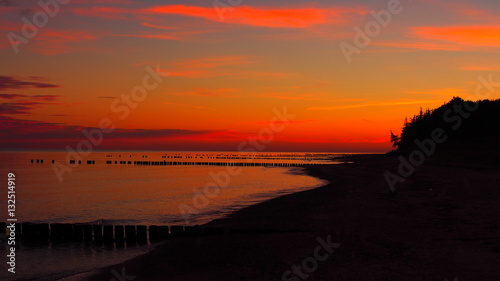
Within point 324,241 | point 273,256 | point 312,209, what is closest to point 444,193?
point 312,209

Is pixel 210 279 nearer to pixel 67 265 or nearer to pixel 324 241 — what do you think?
pixel 324 241

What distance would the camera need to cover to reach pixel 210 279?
39.3ft

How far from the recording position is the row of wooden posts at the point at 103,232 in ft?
64.6

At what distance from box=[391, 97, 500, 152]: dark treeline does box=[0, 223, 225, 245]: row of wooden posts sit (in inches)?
2651

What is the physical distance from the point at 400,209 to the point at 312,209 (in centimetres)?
507

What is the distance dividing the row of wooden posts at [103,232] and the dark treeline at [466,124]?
221ft

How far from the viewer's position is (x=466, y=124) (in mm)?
93375

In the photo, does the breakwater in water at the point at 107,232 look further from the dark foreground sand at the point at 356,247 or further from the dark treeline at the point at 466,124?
the dark treeline at the point at 466,124

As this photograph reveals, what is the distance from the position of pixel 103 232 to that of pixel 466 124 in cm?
9053

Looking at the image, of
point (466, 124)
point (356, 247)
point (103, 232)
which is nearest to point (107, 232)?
point (103, 232)

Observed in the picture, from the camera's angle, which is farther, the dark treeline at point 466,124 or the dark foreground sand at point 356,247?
the dark treeline at point 466,124

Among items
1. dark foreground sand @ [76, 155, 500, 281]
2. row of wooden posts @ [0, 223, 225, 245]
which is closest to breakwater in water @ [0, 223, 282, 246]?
row of wooden posts @ [0, 223, 225, 245]

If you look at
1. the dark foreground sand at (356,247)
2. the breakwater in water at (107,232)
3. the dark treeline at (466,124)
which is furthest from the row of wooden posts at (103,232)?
the dark treeline at (466,124)

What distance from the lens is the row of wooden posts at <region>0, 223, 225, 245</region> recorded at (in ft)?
64.6
